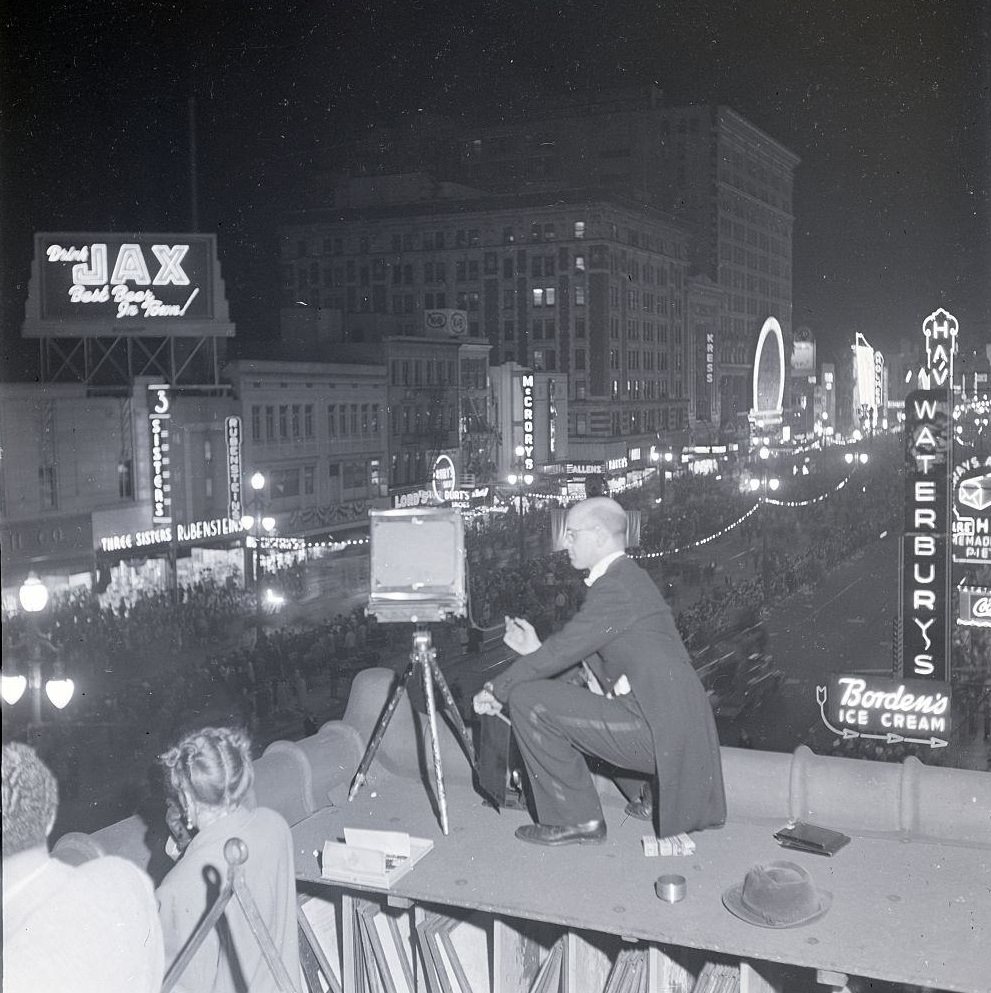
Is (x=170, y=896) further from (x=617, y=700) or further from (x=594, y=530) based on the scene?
(x=594, y=530)

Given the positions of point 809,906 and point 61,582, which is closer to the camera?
point 809,906

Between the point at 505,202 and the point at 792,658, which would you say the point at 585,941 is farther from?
the point at 505,202

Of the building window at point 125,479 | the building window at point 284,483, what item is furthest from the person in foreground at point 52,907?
the building window at point 284,483

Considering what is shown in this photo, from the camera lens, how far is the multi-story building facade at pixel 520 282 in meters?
50.2

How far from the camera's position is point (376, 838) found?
16.5 ft

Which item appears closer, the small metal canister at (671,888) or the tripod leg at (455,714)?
the small metal canister at (671,888)

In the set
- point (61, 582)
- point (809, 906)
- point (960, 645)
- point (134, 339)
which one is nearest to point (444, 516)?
point (809, 906)

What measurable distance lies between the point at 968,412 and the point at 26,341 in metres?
30.6

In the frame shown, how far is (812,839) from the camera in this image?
525 cm

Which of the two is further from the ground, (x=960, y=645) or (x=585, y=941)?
(x=585, y=941)

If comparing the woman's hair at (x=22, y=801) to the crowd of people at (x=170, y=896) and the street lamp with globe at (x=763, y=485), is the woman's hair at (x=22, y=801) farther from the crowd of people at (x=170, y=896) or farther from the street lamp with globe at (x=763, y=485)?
the street lamp with globe at (x=763, y=485)

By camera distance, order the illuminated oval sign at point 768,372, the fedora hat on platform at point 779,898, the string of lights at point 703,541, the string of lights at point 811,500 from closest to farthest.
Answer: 1. the fedora hat on platform at point 779,898
2. the illuminated oval sign at point 768,372
3. the string of lights at point 703,541
4. the string of lights at point 811,500

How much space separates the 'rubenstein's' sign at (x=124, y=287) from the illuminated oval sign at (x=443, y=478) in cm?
1288

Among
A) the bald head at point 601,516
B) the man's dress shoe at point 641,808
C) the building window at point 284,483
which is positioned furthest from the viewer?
the building window at point 284,483
